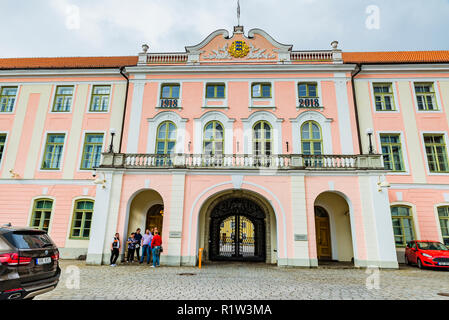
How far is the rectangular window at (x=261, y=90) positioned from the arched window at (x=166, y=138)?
561 cm

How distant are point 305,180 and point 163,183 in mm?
7237

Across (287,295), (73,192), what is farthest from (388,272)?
(73,192)

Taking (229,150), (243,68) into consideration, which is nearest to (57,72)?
(243,68)

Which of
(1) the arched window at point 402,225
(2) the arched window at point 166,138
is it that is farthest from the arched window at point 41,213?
(1) the arched window at point 402,225

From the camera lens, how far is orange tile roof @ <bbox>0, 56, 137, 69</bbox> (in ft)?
60.8

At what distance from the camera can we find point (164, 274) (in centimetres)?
1018

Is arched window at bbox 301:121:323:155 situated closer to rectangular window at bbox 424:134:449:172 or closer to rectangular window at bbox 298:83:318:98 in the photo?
rectangular window at bbox 298:83:318:98

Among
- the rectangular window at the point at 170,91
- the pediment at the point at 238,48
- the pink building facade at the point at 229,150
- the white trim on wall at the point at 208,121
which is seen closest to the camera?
the pink building facade at the point at 229,150

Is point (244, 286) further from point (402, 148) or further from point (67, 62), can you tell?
point (67, 62)

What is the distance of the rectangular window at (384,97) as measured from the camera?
16839 millimetres

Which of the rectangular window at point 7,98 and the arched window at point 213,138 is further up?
the rectangular window at point 7,98

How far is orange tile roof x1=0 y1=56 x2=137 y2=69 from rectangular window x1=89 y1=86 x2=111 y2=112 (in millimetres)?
1576

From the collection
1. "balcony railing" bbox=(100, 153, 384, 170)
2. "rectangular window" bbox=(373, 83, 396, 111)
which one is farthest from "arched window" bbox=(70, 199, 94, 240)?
"rectangular window" bbox=(373, 83, 396, 111)

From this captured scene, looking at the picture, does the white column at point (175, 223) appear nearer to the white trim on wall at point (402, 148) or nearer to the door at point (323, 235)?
the door at point (323, 235)
